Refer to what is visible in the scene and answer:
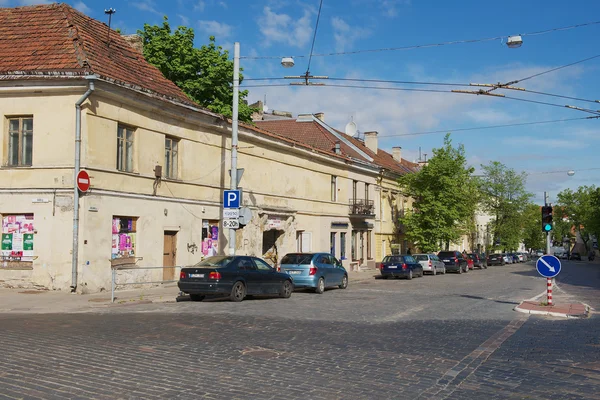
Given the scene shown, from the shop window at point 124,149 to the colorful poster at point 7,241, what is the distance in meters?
4.18

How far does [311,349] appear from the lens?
9.59 metres

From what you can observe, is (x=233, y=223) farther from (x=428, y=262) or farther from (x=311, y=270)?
(x=428, y=262)

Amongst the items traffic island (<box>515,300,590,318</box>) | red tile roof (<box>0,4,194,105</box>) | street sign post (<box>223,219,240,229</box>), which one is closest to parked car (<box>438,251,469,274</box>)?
red tile roof (<box>0,4,194,105</box>)

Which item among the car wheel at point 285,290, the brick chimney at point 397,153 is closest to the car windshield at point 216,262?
the car wheel at point 285,290

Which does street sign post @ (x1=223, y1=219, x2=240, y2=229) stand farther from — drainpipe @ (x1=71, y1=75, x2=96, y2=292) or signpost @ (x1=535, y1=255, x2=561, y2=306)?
signpost @ (x1=535, y1=255, x2=561, y2=306)

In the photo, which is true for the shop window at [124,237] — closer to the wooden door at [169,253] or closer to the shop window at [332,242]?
the wooden door at [169,253]

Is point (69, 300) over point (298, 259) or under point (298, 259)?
under

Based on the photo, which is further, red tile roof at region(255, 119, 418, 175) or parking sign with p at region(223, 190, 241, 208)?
red tile roof at region(255, 119, 418, 175)

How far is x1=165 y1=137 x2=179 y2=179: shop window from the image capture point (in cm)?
2326

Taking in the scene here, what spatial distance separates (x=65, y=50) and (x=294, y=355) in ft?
50.7

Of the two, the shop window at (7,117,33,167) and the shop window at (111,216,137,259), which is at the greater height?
the shop window at (7,117,33,167)

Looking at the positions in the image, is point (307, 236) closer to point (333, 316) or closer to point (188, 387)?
point (333, 316)

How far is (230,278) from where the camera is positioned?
17.0 m

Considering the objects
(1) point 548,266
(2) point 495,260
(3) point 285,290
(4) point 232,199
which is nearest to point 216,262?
(3) point 285,290
